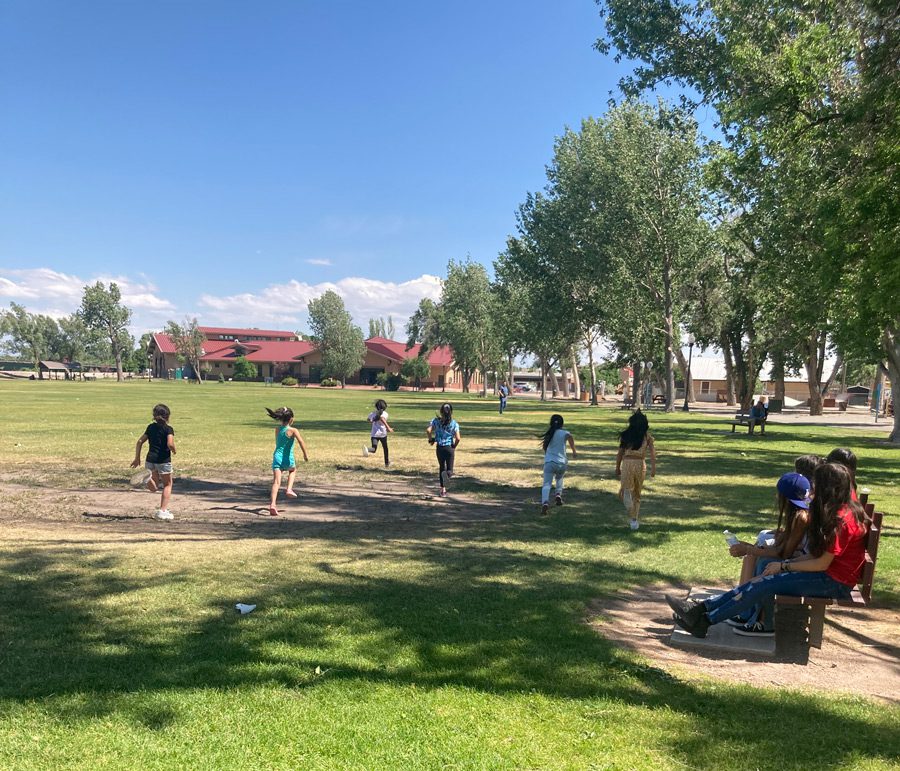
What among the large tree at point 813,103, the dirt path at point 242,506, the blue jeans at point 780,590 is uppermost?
the large tree at point 813,103

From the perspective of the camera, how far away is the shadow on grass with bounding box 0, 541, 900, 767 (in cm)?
396

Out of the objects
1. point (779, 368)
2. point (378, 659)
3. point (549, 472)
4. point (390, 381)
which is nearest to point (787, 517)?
point (378, 659)


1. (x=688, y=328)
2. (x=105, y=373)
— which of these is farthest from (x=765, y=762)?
(x=105, y=373)

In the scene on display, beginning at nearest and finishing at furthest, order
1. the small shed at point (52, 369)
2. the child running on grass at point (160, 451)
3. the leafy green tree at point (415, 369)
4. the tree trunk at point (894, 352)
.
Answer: the child running on grass at point (160, 451) → the tree trunk at point (894, 352) → the leafy green tree at point (415, 369) → the small shed at point (52, 369)

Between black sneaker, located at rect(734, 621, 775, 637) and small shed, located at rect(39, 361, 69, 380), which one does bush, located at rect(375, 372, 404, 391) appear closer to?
small shed, located at rect(39, 361, 69, 380)

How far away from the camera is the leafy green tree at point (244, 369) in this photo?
4304 inches

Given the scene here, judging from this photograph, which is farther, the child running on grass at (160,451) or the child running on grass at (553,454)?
the child running on grass at (553,454)

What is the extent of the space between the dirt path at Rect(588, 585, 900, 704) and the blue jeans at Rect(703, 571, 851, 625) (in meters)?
0.37

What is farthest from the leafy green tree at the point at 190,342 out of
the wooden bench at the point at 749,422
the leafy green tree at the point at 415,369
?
the wooden bench at the point at 749,422

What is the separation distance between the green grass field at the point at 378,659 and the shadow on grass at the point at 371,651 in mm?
19

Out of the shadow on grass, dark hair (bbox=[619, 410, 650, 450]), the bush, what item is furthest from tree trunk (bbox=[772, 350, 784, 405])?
the bush

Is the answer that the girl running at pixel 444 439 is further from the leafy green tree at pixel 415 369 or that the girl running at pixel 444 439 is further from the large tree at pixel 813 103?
the leafy green tree at pixel 415 369

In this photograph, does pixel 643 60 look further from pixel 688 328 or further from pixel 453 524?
pixel 688 328

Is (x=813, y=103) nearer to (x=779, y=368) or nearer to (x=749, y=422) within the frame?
(x=749, y=422)
